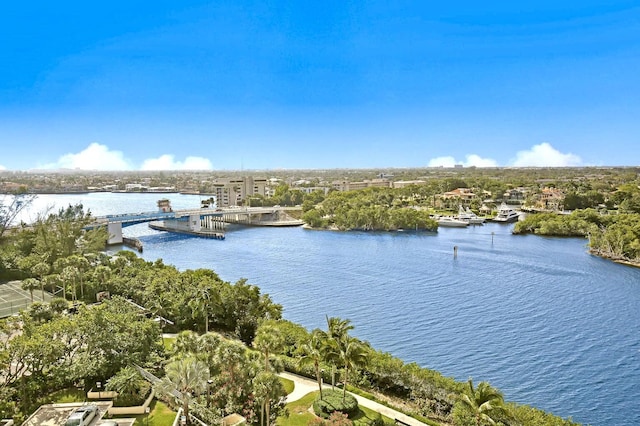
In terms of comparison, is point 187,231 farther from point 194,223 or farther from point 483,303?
point 483,303

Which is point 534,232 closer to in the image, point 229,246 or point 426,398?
point 229,246

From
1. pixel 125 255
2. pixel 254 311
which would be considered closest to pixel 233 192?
pixel 125 255

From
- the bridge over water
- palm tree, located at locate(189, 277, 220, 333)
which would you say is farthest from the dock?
palm tree, located at locate(189, 277, 220, 333)

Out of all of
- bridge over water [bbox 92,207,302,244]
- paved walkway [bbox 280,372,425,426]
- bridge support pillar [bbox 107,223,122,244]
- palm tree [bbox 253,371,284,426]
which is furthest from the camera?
bridge over water [bbox 92,207,302,244]

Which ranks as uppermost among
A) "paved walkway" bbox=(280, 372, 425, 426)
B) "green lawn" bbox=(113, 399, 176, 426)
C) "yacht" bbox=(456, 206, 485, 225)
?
"yacht" bbox=(456, 206, 485, 225)

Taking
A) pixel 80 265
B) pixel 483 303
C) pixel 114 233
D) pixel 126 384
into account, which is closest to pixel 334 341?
pixel 126 384

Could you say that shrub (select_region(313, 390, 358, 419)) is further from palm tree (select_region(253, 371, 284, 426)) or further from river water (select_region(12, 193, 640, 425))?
river water (select_region(12, 193, 640, 425))
